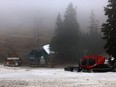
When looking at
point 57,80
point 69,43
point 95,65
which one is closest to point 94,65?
point 95,65

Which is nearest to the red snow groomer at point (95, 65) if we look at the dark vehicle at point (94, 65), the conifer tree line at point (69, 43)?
the dark vehicle at point (94, 65)

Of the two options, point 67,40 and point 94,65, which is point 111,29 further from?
point 67,40

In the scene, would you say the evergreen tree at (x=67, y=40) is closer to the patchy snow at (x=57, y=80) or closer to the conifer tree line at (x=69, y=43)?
the conifer tree line at (x=69, y=43)

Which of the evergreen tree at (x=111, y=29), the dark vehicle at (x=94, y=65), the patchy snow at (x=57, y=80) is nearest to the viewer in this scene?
the patchy snow at (x=57, y=80)

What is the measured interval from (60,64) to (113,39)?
52.7 meters

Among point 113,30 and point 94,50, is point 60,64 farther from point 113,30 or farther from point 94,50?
point 113,30

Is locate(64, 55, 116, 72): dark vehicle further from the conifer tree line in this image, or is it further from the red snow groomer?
the conifer tree line

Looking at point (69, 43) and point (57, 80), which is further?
point (69, 43)

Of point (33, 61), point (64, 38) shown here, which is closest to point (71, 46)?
point (64, 38)

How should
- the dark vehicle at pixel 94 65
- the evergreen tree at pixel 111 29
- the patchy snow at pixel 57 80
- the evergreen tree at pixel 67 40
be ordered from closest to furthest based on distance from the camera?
the patchy snow at pixel 57 80 → the dark vehicle at pixel 94 65 → the evergreen tree at pixel 111 29 → the evergreen tree at pixel 67 40

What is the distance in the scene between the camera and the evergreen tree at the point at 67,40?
121 metres

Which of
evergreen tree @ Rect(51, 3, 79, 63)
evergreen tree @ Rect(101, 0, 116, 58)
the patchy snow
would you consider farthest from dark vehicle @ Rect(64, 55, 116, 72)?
evergreen tree @ Rect(51, 3, 79, 63)

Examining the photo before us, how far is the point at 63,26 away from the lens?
129m

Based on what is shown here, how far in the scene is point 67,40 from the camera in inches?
4808
